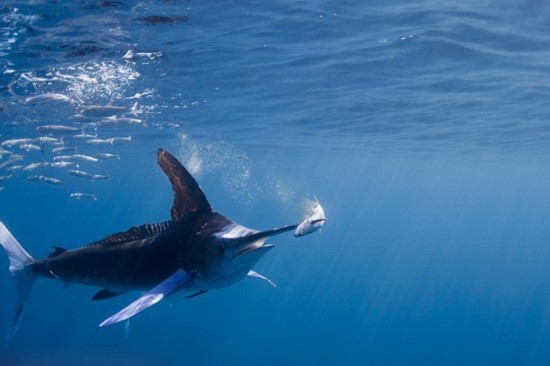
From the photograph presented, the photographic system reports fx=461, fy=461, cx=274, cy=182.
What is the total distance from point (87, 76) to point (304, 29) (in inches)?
320

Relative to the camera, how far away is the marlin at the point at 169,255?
4.07 meters

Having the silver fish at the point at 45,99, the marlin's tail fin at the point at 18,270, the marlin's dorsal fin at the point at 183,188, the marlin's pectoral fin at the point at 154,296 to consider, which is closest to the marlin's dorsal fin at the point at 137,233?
the marlin's dorsal fin at the point at 183,188

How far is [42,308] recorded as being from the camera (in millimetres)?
39062

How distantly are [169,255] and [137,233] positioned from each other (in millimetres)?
685

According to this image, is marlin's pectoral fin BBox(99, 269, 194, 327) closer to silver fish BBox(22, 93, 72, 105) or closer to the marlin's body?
the marlin's body

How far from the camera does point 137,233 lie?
519 cm

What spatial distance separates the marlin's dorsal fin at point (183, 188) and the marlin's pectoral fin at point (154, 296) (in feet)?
2.69

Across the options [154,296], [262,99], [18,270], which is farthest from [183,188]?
[262,99]

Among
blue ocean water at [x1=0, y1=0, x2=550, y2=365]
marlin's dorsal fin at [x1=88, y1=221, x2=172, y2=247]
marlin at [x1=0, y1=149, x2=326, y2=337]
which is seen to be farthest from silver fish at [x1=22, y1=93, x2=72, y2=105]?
marlin's dorsal fin at [x1=88, y1=221, x2=172, y2=247]

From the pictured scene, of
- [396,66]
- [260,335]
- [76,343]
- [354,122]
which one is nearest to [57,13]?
[396,66]

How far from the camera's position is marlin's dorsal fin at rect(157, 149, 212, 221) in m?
4.88

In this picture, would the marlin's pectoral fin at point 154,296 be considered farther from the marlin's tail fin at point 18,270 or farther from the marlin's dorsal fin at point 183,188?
the marlin's tail fin at point 18,270

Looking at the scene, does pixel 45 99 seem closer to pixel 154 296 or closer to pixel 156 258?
pixel 156 258

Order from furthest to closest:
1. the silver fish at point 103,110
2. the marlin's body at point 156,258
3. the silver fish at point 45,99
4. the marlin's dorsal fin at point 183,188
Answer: the silver fish at point 103,110 → the silver fish at point 45,99 → the marlin's dorsal fin at point 183,188 → the marlin's body at point 156,258
